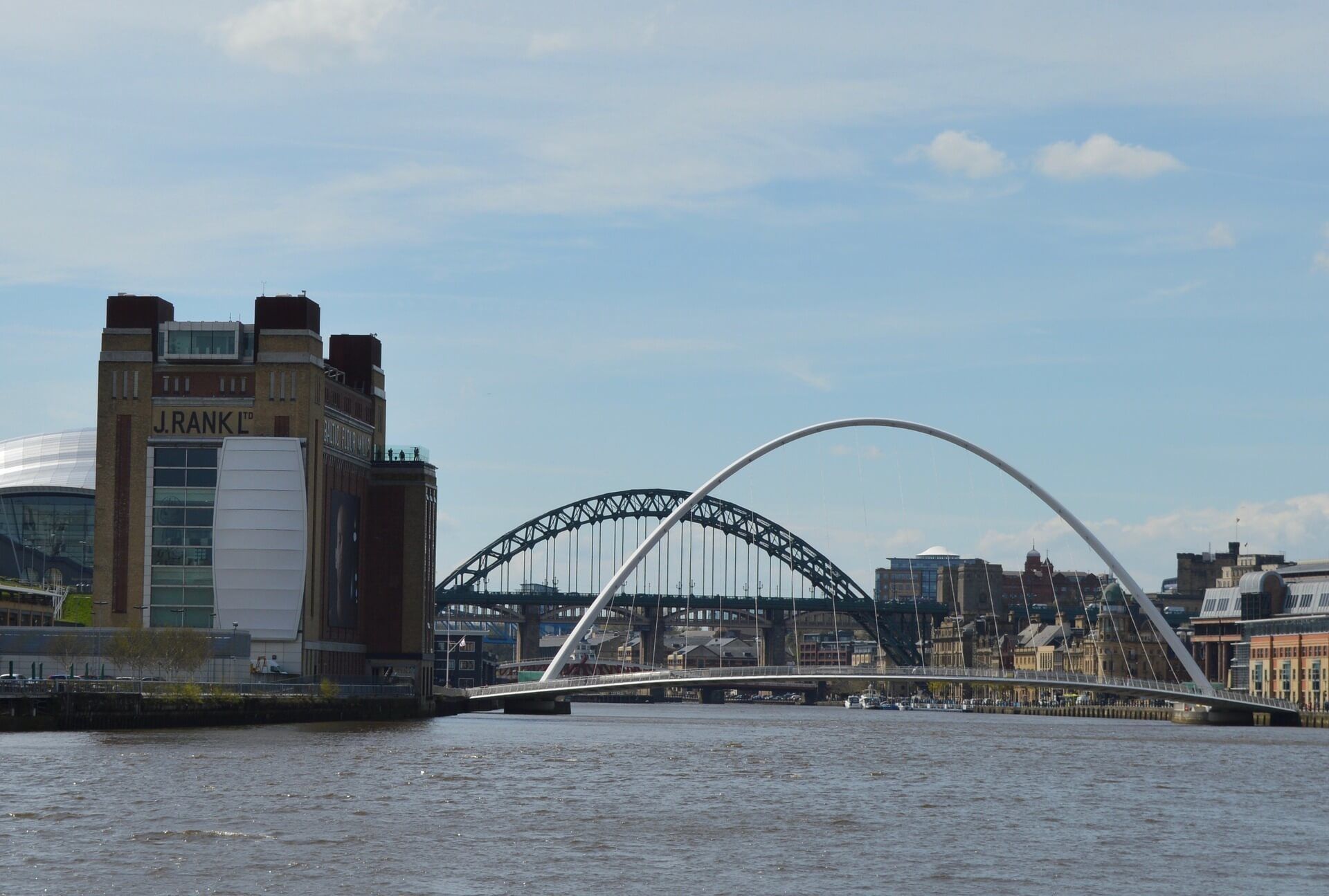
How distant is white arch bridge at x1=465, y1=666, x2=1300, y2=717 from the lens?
5064 inches

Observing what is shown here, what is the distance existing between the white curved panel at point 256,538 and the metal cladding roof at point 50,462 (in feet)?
158

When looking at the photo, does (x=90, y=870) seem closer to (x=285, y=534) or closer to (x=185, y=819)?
(x=185, y=819)

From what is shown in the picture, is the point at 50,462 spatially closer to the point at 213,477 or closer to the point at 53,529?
the point at 53,529

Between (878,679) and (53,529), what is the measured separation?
247 ft

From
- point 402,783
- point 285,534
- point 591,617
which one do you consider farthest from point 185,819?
point 591,617

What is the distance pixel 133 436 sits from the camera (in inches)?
4961

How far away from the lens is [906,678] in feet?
420

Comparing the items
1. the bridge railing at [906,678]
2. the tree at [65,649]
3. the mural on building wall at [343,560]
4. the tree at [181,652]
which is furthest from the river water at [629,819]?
the mural on building wall at [343,560]

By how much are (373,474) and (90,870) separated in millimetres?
101283

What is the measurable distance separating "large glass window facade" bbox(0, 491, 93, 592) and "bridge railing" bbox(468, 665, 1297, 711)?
41169 mm

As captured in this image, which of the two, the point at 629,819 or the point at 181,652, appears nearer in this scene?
the point at 629,819

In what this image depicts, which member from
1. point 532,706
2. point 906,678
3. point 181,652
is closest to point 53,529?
point 532,706

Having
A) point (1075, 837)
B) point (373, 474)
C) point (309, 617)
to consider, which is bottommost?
point (1075, 837)

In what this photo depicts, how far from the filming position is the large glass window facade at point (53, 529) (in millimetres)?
167750
